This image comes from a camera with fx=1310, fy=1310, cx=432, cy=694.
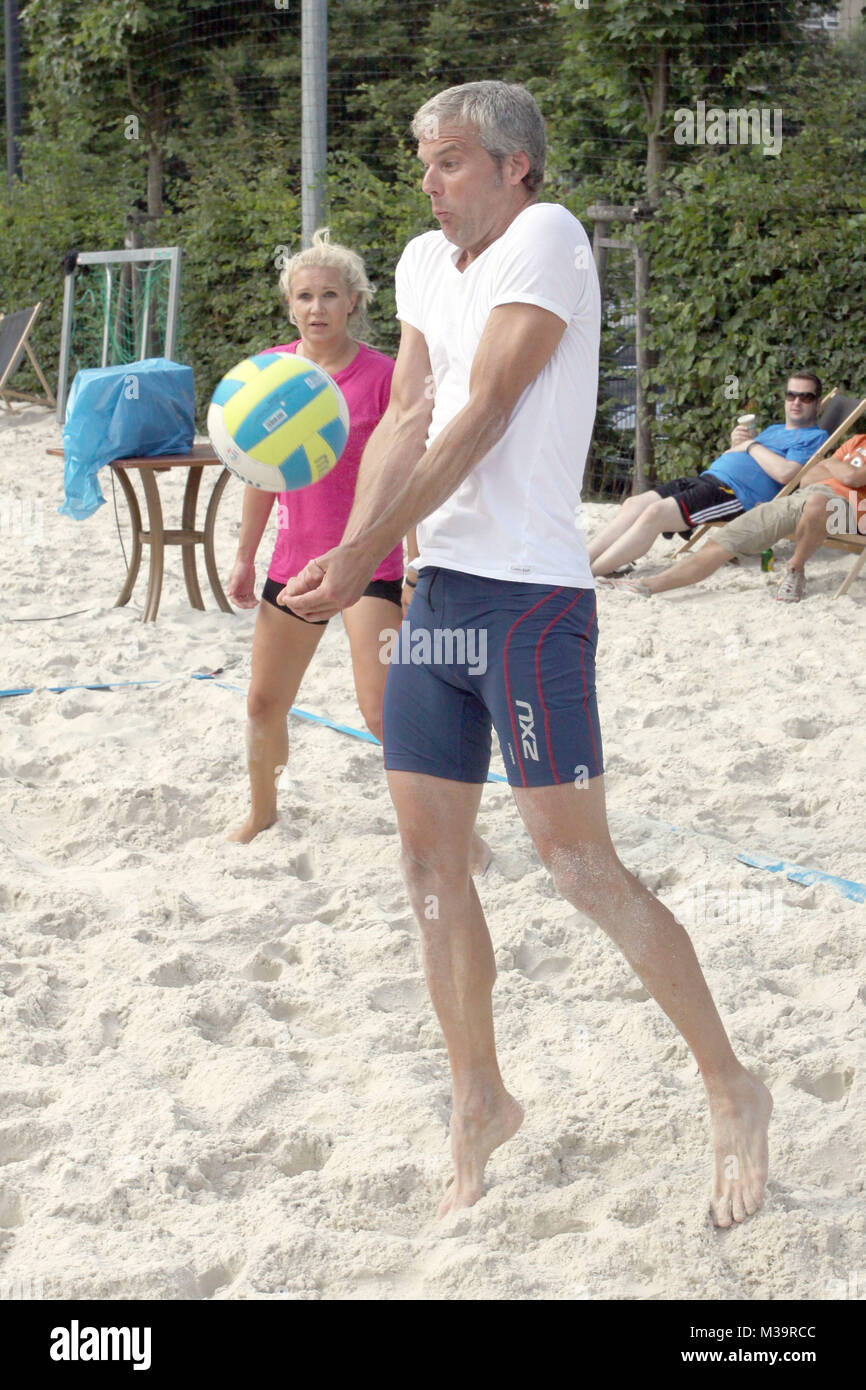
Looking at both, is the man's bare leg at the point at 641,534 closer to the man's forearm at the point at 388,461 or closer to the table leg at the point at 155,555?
the table leg at the point at 155,555

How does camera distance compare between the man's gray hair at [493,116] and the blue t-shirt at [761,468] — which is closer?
the man's gray hair at [493,116]

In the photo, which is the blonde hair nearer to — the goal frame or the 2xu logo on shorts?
the 2xu logo on shorts

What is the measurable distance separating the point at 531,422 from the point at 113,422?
3.77 metres

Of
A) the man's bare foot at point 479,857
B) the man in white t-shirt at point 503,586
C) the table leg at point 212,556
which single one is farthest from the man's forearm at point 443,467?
the table leg at point 212,556

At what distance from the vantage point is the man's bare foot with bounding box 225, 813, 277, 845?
3.57 meters

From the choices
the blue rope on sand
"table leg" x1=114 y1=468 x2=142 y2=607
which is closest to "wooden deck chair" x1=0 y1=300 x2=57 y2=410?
"table leg" x1=114 y1=468 x2=142 y2=607

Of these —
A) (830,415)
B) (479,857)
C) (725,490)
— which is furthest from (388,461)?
(830,415)

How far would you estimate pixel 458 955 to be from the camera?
6.81ft

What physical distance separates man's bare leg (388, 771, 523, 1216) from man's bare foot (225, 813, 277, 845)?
156 centimetres

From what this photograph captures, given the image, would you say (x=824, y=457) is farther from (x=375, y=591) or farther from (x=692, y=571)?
(x=375, y=591)

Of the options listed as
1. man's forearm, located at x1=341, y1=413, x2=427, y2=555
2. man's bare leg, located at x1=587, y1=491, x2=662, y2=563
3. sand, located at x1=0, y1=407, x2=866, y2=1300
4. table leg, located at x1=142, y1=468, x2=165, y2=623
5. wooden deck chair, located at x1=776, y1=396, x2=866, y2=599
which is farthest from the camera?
man's bare leg, located at x1=587, y1=491, x2=662, y2=563

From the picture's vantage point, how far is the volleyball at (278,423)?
2408mm

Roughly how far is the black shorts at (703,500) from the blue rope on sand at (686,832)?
2694 millimetres
